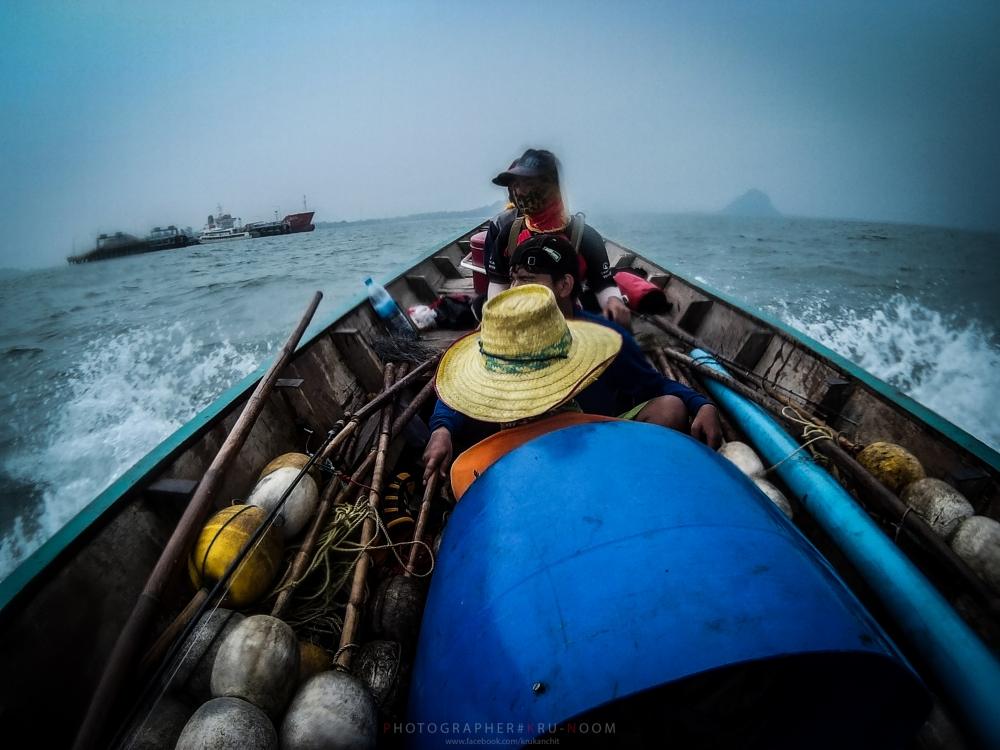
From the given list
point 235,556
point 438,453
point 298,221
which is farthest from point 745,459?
point 298,221

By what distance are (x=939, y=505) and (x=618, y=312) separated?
7.53 feet

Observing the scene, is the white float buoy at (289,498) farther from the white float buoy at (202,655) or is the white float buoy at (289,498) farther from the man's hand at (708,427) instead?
the man's hand at (708,427)

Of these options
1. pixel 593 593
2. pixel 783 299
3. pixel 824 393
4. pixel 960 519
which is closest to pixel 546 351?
pixel 593 593

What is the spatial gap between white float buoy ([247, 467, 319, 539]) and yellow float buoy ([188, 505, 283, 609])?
0.16 metres

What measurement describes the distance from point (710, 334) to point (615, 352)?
372 cm

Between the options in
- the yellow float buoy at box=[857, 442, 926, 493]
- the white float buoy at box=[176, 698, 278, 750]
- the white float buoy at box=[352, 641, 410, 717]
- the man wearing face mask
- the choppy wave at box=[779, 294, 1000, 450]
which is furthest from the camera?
the choppy wave at box=[779, 294, 1000, 450]

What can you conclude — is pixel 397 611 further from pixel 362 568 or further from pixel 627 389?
pixel 627 389

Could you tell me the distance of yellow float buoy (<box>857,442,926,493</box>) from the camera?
2455 mm

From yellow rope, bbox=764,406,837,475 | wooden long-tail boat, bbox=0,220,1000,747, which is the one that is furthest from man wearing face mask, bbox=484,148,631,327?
wooden long-tail boat, bbox=0,220,1000,747

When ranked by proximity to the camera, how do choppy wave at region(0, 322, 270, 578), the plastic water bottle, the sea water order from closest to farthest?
the plastic water bottle < choppy wave at region(0, 322, 270, 578) < the sea water

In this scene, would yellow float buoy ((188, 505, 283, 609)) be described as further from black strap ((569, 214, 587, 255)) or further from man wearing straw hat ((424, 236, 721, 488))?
black strap ((569, 214, 587, 255))

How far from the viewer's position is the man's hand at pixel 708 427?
241 cm

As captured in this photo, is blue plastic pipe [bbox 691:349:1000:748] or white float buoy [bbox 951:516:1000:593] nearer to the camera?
blue plastic pipe [bbox 691:349:1000:748]

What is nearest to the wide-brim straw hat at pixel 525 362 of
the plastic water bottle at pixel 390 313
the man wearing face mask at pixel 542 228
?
the man wearing face mask at pixel 542 228
